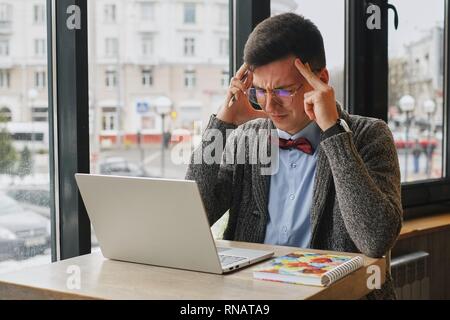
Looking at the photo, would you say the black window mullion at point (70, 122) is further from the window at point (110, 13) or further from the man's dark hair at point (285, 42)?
the man's dark hair at point (285, 42)

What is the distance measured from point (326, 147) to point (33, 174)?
965mm

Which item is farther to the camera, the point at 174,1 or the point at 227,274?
the point at 174,1

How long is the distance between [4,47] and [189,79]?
74 centimetres

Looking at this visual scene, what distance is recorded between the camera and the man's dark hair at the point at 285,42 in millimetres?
1890

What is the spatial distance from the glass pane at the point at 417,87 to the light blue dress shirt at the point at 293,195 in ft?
5.65

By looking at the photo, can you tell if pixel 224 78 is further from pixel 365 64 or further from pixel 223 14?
pixel 365 64

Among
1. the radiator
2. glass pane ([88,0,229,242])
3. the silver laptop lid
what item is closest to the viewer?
the silver laptop lid

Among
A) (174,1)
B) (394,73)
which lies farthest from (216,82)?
(394,73)

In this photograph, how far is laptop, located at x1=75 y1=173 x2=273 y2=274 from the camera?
1.40 m

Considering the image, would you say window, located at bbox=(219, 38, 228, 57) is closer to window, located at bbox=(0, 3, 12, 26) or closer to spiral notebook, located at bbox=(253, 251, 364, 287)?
window, located at bbox=(0, 3, 12, 26)

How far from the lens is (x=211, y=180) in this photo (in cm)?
202

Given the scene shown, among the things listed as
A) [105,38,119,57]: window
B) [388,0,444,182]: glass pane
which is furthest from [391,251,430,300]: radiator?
[105,38,119,57]: window

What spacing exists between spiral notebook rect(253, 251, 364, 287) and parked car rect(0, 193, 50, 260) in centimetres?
94
